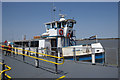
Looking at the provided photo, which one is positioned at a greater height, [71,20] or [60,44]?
[71,20]

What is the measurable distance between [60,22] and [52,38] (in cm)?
247

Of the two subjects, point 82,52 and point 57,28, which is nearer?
point 82,52

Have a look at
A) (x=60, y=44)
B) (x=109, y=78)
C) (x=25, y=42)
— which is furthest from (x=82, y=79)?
(x=25, y=42)

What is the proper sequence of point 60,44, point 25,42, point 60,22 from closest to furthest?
point 60,44
point 60,22
point 25,42

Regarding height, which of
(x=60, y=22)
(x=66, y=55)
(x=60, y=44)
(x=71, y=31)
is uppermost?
(x=60, y=22)

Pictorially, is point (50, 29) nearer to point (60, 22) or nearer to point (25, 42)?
point (60, 22)

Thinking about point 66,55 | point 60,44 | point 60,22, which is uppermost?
point 60,22

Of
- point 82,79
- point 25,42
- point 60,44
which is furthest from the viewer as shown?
point 25,42

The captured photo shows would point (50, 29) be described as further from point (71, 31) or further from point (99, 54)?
point (99, 54)

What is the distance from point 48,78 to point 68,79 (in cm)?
79

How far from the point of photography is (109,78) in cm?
403

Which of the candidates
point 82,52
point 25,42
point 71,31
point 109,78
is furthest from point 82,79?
point 25,42

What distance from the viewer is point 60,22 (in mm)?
13492

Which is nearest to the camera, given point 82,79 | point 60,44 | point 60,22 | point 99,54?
point 82,79
